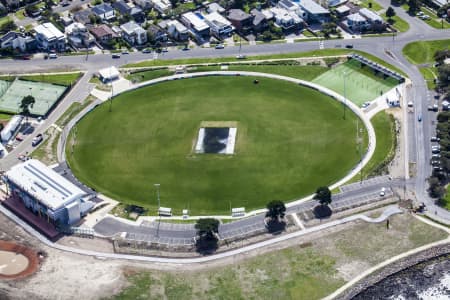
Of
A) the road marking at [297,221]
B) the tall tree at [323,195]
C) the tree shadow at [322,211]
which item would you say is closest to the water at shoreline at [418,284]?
the tree shadow at [322,211]

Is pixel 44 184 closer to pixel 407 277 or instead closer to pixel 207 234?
pixel 207 234

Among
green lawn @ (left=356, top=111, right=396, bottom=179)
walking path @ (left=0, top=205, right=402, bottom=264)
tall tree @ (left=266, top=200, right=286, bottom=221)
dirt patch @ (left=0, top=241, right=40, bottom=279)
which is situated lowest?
dirt patch @ (left=0, top=241, right=40, bottom=279)

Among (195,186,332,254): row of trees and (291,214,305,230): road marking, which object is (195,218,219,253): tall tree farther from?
(291,214,305,230): road marking

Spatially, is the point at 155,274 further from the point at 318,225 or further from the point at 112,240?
the point at 318,225

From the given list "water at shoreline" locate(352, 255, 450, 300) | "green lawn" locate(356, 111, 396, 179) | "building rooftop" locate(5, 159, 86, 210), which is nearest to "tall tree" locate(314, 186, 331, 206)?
"green lawn" locate(356, 111, 396, 179)

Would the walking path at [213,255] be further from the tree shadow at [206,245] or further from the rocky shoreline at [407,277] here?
the rocky shoreline at [407,277]
